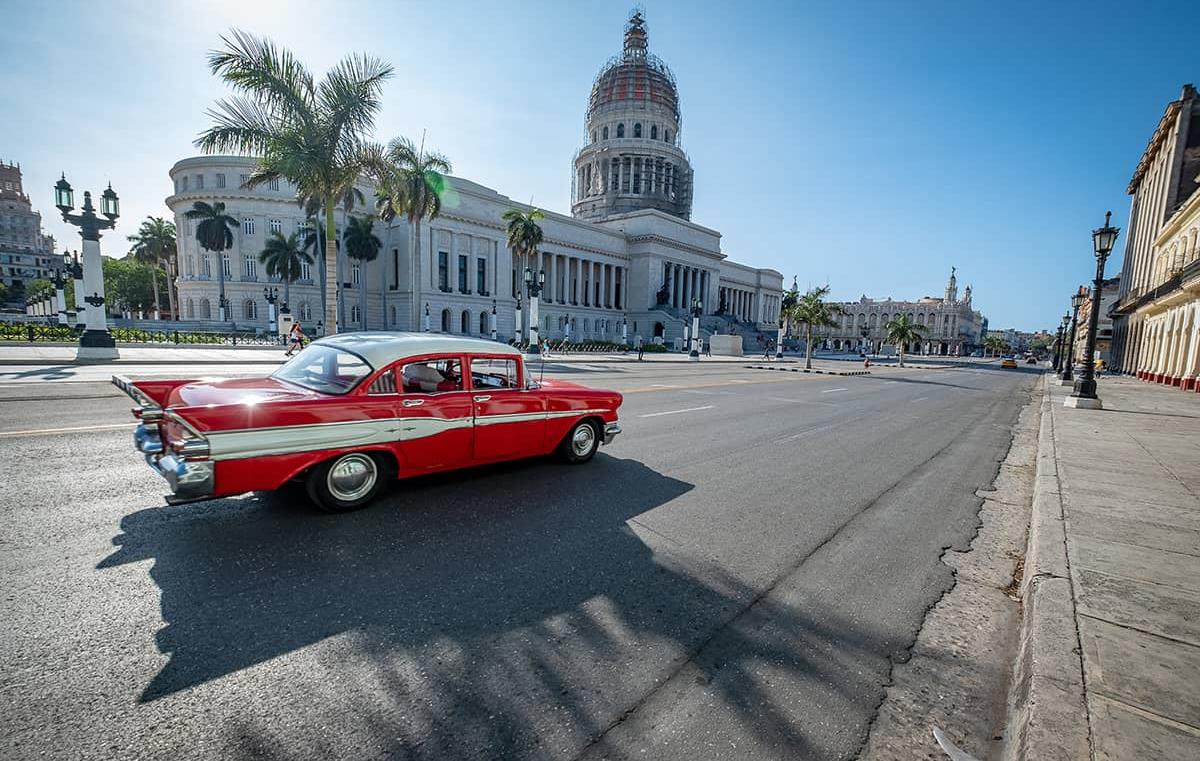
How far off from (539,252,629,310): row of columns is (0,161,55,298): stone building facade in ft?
364

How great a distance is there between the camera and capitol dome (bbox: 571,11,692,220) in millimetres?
84250

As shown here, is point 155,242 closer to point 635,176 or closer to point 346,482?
point 635,176

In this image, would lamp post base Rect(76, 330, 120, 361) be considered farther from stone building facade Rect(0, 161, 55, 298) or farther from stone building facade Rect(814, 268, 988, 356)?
stone building facade Rect(814, 268, 988, 356)

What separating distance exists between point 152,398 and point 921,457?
31.2 ft

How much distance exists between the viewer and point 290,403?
13.4 ft

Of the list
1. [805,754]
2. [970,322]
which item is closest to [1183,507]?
[805,754]

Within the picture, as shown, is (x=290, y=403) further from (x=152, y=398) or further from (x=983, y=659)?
(x=983, y=659)

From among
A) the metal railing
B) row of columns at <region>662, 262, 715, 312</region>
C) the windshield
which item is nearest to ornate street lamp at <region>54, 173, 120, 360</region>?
the metal railing

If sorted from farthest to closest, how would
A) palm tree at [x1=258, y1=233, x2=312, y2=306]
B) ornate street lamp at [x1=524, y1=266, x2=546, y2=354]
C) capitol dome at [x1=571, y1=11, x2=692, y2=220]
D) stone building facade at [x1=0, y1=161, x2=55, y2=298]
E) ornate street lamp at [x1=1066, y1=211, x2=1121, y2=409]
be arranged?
stone building facade at [x1=0, y1=161, x2=55, y2=298], capitol dome at [x1=571, y1=11, x2=692, y2=220], palm tree at [x1=258, y1=233, x2=312, y2=306], ornate street lamp at [x1=524, y1=266, x2=546, y2=354], ornate street lamp at [x1=1066, y1=211, x2=1121, y2=409]

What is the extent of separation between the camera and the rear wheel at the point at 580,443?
21.0ft

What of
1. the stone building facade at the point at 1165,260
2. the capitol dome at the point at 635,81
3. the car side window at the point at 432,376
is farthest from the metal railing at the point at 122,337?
the capitol dome at the point at 635,81

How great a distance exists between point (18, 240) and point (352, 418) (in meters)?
173

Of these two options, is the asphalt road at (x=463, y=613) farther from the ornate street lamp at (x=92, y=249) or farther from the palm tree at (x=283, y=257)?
the palm tree at (x=283, y=257)

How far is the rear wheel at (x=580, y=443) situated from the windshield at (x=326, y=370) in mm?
2536
